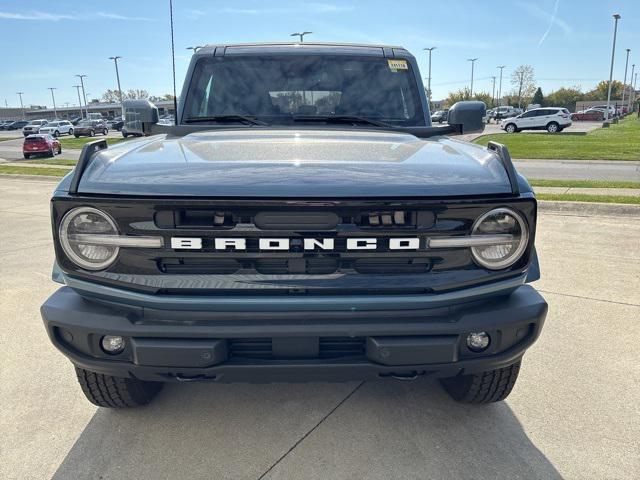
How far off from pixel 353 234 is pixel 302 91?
1719mm

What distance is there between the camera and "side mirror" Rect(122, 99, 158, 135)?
351 cm

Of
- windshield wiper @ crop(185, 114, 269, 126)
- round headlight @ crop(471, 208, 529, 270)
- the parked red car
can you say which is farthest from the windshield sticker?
the parked red car

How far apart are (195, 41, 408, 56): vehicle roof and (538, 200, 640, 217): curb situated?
535cm

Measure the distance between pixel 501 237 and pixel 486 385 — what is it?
0.93 metres

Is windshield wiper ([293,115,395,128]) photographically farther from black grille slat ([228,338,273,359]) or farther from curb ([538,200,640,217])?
curb ([538,200,640,217])

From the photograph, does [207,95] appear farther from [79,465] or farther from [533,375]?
[533,375]

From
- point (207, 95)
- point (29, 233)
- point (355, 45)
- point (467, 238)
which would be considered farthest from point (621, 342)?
point (29, 233)

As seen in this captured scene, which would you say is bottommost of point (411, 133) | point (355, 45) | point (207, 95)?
point (411, 133)

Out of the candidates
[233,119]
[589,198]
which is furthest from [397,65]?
[589,198]

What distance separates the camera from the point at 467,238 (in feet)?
6.70

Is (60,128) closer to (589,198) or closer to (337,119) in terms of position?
(589,198)

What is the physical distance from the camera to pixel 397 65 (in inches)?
141

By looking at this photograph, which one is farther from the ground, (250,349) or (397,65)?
(397,65)

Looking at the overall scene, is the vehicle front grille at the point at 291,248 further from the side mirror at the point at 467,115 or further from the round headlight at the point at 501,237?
the side mirror at the point at 467,115
